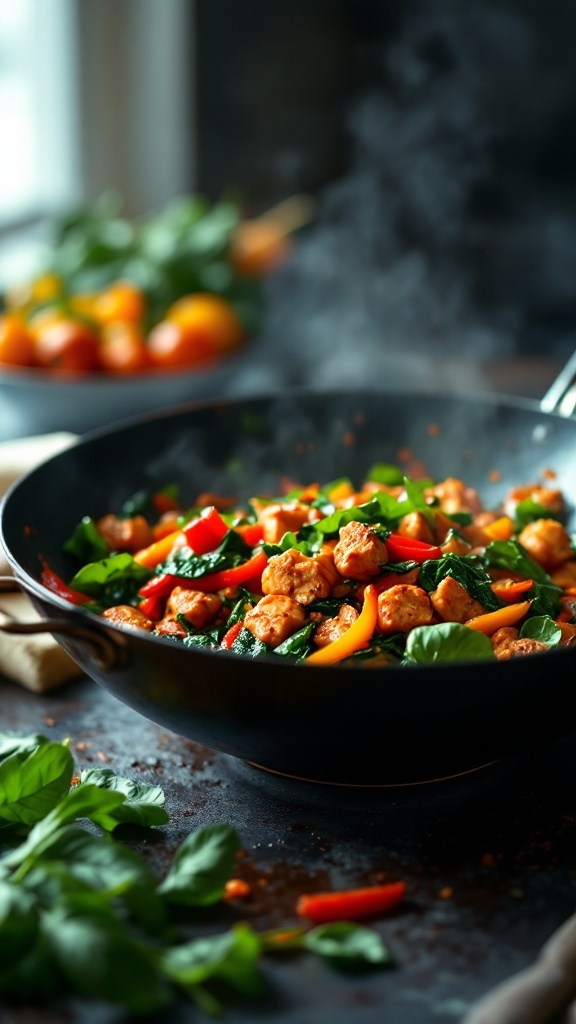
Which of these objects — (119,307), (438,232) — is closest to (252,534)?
(119,307)

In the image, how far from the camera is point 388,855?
147 cm

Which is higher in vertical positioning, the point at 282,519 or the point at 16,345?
the point at 282,519

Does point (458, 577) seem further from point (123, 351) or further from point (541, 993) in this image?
point (123, 351)

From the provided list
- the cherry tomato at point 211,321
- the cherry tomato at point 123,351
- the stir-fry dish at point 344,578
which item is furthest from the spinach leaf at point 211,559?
the cherry tomato at point 211,321

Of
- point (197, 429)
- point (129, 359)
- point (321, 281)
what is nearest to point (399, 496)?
point (197, 429)

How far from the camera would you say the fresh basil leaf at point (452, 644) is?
1426 millimetres

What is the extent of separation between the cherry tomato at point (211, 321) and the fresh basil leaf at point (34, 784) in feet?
6.42

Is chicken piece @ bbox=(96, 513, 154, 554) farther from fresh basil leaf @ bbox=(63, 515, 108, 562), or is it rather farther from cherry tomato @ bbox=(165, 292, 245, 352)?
cherry tomato @ bbox=(165, 292, 245, 352)

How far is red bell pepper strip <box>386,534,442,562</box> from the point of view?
65.5 inches

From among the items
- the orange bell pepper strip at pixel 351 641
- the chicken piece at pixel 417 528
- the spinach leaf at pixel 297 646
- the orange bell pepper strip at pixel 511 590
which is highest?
the chicken piece at pixel 417 528

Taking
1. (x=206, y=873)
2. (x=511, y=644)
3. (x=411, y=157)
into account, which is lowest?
(x=206, y=873)

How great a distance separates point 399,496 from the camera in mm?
1953

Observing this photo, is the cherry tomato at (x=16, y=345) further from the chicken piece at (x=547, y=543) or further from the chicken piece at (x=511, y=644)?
the chicken piece at (x=511, y=644)

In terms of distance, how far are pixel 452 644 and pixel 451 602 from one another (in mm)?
140
